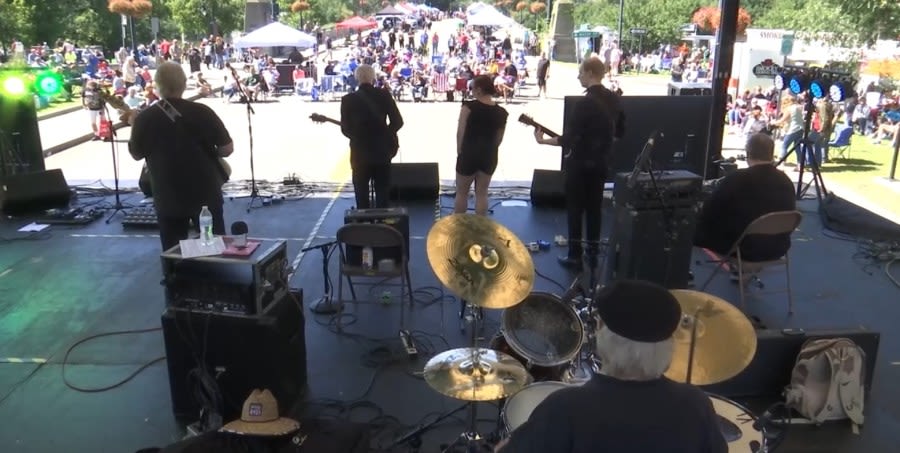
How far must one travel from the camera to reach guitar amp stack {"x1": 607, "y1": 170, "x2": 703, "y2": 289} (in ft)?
18.5

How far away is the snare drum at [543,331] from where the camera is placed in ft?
12.1

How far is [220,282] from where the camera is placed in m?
4.00

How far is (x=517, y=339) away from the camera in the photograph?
3.82 meters

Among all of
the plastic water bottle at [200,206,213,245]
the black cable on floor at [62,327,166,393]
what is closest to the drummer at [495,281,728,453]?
the plastic water bottle at [200,206,213,245]

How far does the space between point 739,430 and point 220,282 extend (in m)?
2.81

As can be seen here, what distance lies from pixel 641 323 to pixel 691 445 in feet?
1.17

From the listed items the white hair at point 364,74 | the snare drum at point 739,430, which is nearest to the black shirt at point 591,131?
the white hair at point 364,74

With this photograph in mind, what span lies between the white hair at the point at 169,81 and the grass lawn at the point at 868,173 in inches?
364

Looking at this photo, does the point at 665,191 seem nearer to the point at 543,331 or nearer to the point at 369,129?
the point at 543,331

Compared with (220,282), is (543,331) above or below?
below

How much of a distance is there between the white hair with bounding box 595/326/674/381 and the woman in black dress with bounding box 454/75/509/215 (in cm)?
515

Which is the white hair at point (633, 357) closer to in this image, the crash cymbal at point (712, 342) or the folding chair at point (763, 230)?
the crash cymbal at point (712, 342)

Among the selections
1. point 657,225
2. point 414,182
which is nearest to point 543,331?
point 657,225

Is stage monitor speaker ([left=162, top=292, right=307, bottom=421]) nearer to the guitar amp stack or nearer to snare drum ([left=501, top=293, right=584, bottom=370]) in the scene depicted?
snare drum ([left=501, top=293, right=584, bottom=370])
